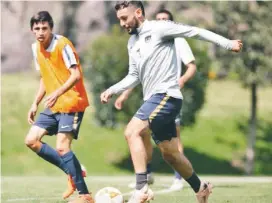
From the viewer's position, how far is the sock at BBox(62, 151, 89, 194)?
8828mm

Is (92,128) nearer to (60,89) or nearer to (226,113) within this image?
(226,113)

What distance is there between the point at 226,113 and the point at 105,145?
6474mm

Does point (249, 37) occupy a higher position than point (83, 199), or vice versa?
point (83, 199)

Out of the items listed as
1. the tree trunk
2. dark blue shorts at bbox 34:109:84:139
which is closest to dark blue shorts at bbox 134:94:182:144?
dark blue shorts at bbox 34:109:84:139

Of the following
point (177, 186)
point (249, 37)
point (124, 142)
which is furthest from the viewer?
point (124, 142)

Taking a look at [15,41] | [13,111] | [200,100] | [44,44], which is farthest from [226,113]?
[44,44]

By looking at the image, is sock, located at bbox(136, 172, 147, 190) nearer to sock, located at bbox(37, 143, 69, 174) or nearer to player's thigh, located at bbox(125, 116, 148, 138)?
player's thigh, located at bbox(125, 116, 148, 138)

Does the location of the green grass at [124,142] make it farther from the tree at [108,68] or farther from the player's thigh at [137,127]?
the player's thigh at [137,127]

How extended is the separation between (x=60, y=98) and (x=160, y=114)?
156 cm

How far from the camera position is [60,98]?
9.10 m

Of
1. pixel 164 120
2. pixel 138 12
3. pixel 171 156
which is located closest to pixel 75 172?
pixel 171 156

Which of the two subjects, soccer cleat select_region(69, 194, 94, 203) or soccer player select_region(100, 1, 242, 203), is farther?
soccer cleat select_region(69, 194, 94, 203)

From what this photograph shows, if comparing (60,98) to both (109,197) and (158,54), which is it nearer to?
(109,197)

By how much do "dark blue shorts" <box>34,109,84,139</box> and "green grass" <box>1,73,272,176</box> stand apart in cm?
1938
